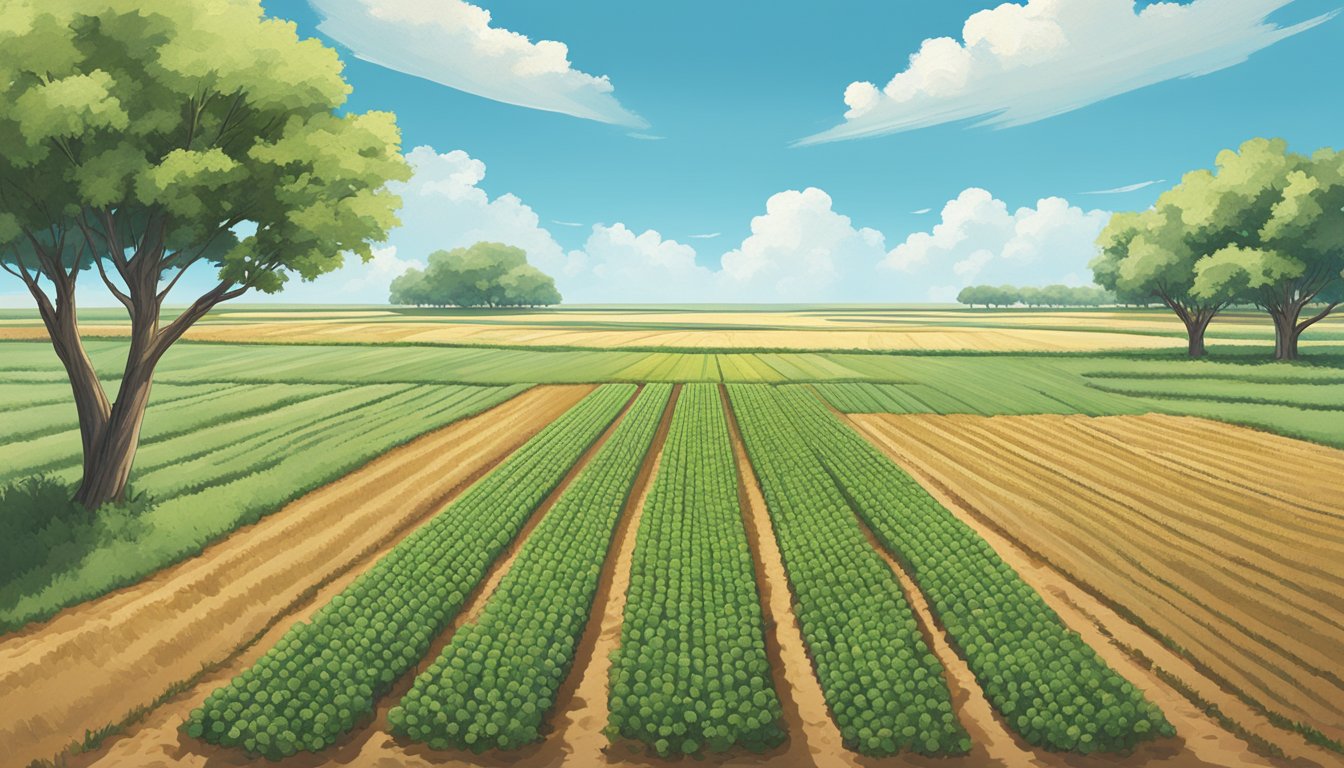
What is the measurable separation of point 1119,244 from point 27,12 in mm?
61448

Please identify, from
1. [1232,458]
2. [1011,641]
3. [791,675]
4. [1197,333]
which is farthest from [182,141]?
[1197,333]

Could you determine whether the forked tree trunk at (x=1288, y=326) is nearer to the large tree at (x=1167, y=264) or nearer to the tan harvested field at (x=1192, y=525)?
the large tree at (x=1167, y=264)

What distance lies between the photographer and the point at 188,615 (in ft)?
36.2

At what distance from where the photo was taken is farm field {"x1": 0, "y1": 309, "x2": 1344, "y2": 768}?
830 centimetres

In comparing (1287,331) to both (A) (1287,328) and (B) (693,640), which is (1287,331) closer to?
(A) (1287,328)

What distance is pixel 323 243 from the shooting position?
1561 cm

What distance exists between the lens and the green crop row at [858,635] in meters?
8.26

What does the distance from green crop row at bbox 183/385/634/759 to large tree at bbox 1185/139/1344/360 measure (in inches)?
1794

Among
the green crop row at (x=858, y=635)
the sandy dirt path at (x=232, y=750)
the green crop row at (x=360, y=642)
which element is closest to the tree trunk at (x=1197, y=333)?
the green crop row at (x=858, y=635)

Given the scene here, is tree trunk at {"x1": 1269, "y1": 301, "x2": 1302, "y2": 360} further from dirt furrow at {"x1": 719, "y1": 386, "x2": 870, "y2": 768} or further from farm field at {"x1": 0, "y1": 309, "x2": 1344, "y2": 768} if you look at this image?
dirt furrow at {"x1": 719, "y1": 386, "x2": 870, "y2": 768}

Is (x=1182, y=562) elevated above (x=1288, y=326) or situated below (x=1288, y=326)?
below

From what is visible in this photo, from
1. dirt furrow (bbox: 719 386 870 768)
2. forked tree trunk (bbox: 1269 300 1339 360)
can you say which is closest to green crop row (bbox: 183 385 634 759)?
dirt furrow (bbox: 719 386 870 768)

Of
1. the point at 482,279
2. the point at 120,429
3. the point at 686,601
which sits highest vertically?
the point at 482,279

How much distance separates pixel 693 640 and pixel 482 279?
130m
